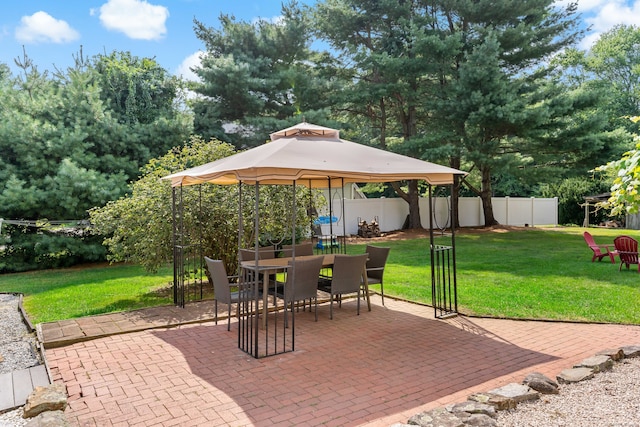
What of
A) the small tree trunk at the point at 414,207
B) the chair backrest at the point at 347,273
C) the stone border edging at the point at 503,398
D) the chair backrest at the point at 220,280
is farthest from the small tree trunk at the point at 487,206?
the chair backrest at the point at 220,280

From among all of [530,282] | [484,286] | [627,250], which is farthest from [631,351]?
[627,250]

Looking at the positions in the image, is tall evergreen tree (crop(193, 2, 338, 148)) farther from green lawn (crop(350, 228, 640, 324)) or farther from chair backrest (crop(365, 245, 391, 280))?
chair backrest (crop(365, 245, 391, 280))

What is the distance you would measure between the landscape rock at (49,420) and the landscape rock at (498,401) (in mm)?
2924

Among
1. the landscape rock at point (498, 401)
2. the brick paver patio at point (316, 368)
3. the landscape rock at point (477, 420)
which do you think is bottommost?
the brick paver patio at point (316, 368)

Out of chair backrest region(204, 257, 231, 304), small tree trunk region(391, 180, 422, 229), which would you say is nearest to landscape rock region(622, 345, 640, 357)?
chair backrest region(204, 257, 231, 304)

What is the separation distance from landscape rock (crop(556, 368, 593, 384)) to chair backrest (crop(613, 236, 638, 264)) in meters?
6.94

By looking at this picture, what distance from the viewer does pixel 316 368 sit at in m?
4.17

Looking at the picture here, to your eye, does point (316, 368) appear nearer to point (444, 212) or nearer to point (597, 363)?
point (597, 363)

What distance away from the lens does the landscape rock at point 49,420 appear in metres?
2.96

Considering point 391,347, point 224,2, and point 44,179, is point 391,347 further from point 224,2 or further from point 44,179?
point 224,2

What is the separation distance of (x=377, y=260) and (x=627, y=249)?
6.28m

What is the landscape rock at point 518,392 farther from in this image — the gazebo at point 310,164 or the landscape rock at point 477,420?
the gazebo at point 310,164

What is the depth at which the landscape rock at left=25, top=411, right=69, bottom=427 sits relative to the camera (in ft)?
9.71

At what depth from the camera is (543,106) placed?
14703 mm
